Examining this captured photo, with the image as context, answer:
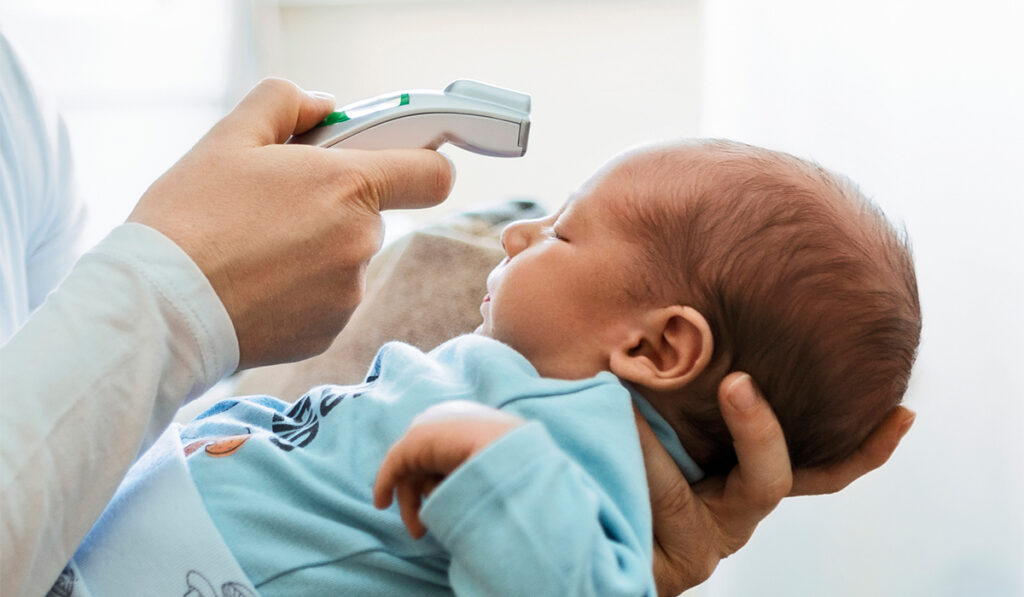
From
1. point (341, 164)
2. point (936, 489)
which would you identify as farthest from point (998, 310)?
point (341, 164)

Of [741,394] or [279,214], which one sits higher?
[279,214]

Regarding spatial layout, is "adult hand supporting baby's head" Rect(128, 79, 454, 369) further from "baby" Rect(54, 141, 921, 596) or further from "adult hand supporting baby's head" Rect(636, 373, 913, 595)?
"adult hand supporting baby's head" Rect(636, 373, 913, 595)

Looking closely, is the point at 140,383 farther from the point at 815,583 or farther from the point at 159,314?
the point at 815,583

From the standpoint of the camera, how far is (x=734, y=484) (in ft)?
A: 2.62

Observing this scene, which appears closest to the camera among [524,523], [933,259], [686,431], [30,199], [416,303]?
[524,523]

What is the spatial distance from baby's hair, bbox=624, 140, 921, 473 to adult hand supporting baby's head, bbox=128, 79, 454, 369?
0.20 metres

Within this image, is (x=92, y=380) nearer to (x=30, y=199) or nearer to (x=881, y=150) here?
(x=30, y=199)

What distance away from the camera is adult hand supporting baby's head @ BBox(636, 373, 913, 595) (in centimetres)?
73

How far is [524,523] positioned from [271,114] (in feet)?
1.26

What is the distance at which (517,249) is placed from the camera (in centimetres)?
84

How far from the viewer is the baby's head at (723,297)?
0.74 meters

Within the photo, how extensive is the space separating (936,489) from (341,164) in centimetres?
135

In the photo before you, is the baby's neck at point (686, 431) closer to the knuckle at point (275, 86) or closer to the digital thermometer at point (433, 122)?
the digital thermometer at point (433, 122)

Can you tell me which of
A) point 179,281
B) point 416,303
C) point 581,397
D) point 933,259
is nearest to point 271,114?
point 179,281
